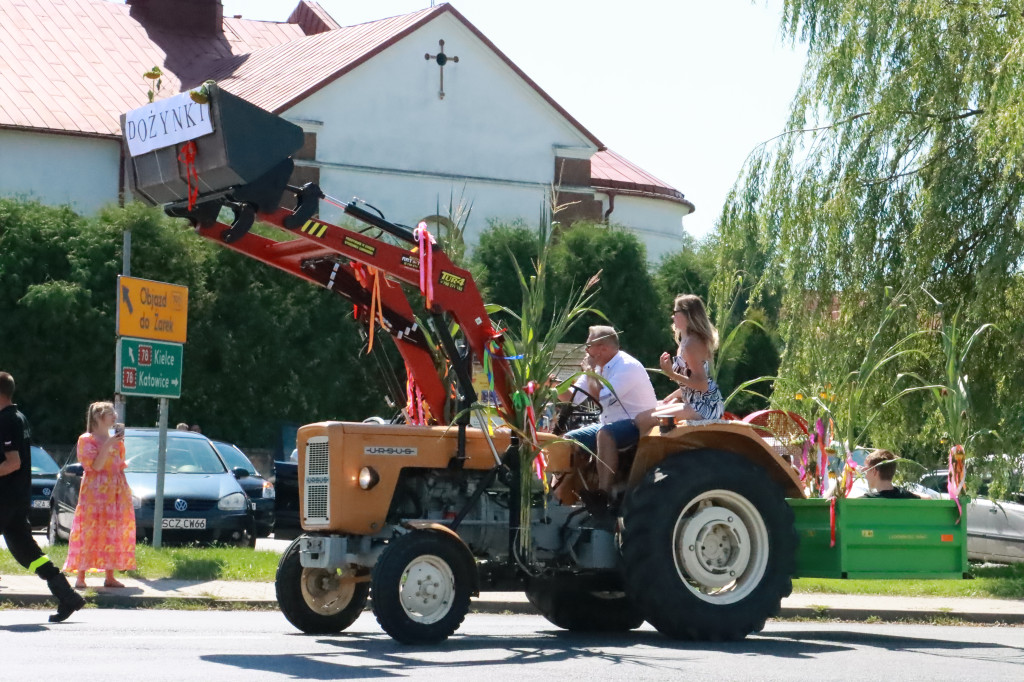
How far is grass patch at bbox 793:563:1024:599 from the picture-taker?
15844 mm

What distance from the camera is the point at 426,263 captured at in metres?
10.1

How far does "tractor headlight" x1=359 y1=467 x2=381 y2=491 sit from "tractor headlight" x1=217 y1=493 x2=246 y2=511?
9.67m

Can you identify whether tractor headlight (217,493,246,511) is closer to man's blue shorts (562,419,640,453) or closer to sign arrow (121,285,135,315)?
sign arrow (121,285,135,315)

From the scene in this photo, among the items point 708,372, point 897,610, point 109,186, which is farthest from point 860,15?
point 109,186

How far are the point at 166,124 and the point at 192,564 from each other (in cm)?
750

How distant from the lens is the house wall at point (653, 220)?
2014 inches

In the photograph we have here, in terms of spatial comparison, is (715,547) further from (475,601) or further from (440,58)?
(440,58)

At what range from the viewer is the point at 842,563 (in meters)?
10.7

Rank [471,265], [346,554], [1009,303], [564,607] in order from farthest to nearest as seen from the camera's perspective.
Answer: [471,265]
[1009,303]
[564,607]
[346,554]

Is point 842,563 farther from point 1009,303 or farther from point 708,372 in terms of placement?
point 1009,303

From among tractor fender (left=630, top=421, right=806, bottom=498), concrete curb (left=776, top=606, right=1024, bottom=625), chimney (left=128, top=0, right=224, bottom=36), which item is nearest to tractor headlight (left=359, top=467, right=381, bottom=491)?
tractor fender (left=630, top=421, right=806, bottom=498)

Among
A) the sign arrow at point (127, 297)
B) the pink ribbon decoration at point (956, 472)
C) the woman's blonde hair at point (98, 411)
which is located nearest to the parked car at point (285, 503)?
the sign arrow at point (127, 297)

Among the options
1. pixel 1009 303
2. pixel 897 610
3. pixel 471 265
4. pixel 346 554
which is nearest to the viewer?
pixel 346 554

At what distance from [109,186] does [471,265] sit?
11993mm
